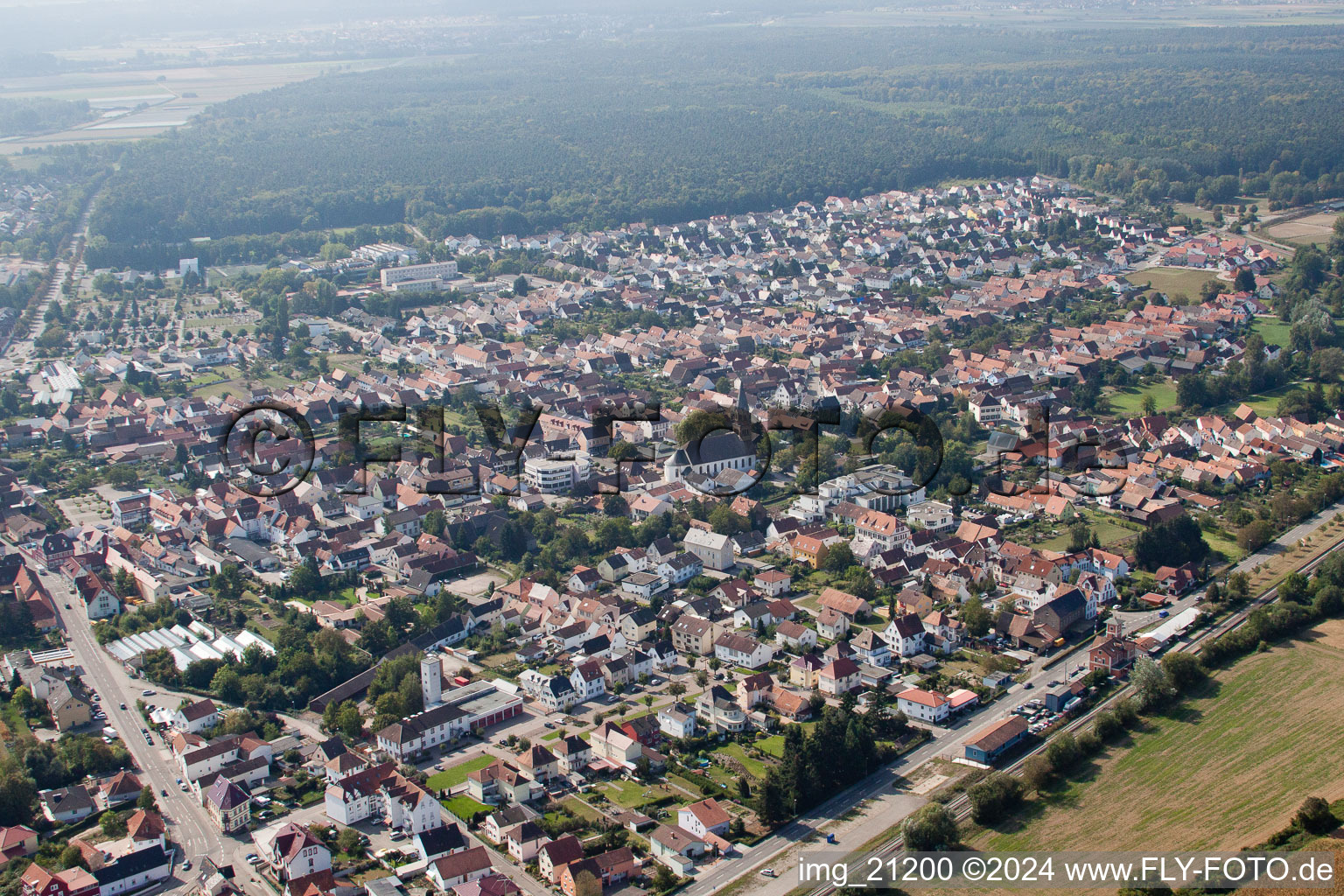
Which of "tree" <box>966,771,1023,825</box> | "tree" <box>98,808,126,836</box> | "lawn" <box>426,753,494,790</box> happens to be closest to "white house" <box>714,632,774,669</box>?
"lawn" <box>426,753,494,790</box>

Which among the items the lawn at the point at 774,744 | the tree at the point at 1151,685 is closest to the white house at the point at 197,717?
the lawn at the point at 774,744

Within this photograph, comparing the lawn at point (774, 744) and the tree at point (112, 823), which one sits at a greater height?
the tree at point (112, 823)

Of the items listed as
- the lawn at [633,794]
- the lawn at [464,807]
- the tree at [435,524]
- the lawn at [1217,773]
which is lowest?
the lawn at [1217,773]

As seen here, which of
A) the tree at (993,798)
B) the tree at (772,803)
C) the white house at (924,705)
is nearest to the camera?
the tree at (993,798)

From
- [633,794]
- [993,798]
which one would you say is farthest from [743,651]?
[993,798]

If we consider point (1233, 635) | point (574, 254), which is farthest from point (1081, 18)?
point (1233, 635)

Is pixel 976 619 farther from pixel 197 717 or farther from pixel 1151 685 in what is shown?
pixel 197 717

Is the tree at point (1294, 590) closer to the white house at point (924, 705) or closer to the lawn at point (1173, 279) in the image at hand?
the white house at point (924, 705)
